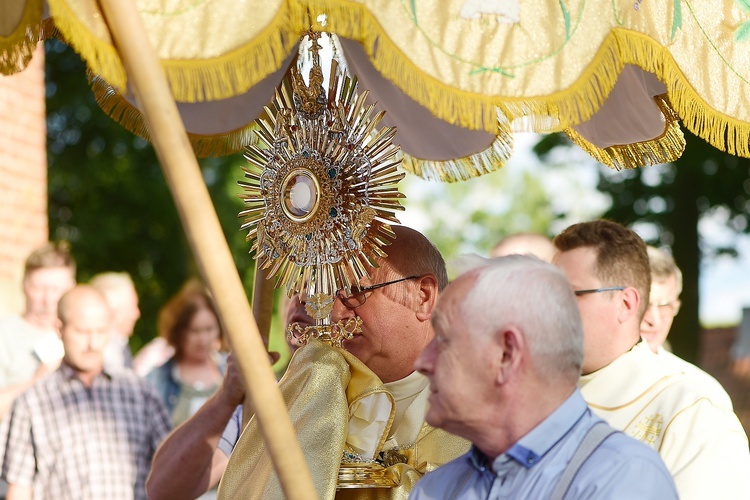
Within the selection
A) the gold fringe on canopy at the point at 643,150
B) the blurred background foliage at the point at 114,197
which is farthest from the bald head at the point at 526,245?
the blurred background foliage at the point at 114,197

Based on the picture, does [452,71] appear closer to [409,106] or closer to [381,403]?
[381,403]

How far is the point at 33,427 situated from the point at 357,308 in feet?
9.49

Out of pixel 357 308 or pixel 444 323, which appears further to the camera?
pixel 357 308

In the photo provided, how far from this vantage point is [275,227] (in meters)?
3.30

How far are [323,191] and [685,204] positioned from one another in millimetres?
10854

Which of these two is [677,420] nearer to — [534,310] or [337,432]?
[337,432]

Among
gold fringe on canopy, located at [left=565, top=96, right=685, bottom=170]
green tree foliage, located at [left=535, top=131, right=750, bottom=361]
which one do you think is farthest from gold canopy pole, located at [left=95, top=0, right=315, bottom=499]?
green tree foliage, located at [left=535, top=131, right=750, bottom=361]

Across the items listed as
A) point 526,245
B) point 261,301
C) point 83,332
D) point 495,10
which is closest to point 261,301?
point 261,301

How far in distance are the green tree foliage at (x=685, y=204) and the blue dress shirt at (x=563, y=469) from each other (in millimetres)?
10082

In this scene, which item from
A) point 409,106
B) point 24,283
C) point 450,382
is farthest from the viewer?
point 24,283

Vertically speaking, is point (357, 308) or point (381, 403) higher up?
point (357, 308)

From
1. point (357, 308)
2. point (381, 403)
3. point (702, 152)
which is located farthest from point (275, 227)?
point (702, 152)

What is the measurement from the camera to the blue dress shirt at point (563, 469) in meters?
2.12

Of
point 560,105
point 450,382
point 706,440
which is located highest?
point 560,105
